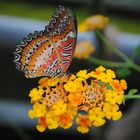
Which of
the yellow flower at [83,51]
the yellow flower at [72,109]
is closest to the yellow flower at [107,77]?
the yellow flower at [72,109]

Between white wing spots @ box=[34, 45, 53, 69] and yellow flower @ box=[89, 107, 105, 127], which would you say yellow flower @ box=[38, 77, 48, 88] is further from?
yellow flower @ box=[89, 107, 105, 127]

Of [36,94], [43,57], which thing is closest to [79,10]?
[43,57]

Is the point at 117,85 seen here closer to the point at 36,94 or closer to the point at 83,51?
the point at 36,94

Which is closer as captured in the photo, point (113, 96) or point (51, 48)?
point (113, 96)

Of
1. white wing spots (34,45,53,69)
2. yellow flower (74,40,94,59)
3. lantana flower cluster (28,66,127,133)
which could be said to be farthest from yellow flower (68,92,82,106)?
yellow flower (74,40,94,59)

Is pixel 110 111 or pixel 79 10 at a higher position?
pixel 79 10

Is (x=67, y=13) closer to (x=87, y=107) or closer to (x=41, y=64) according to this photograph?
(x=41, y=64)

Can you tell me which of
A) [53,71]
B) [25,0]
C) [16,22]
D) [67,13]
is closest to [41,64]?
[53,71]
